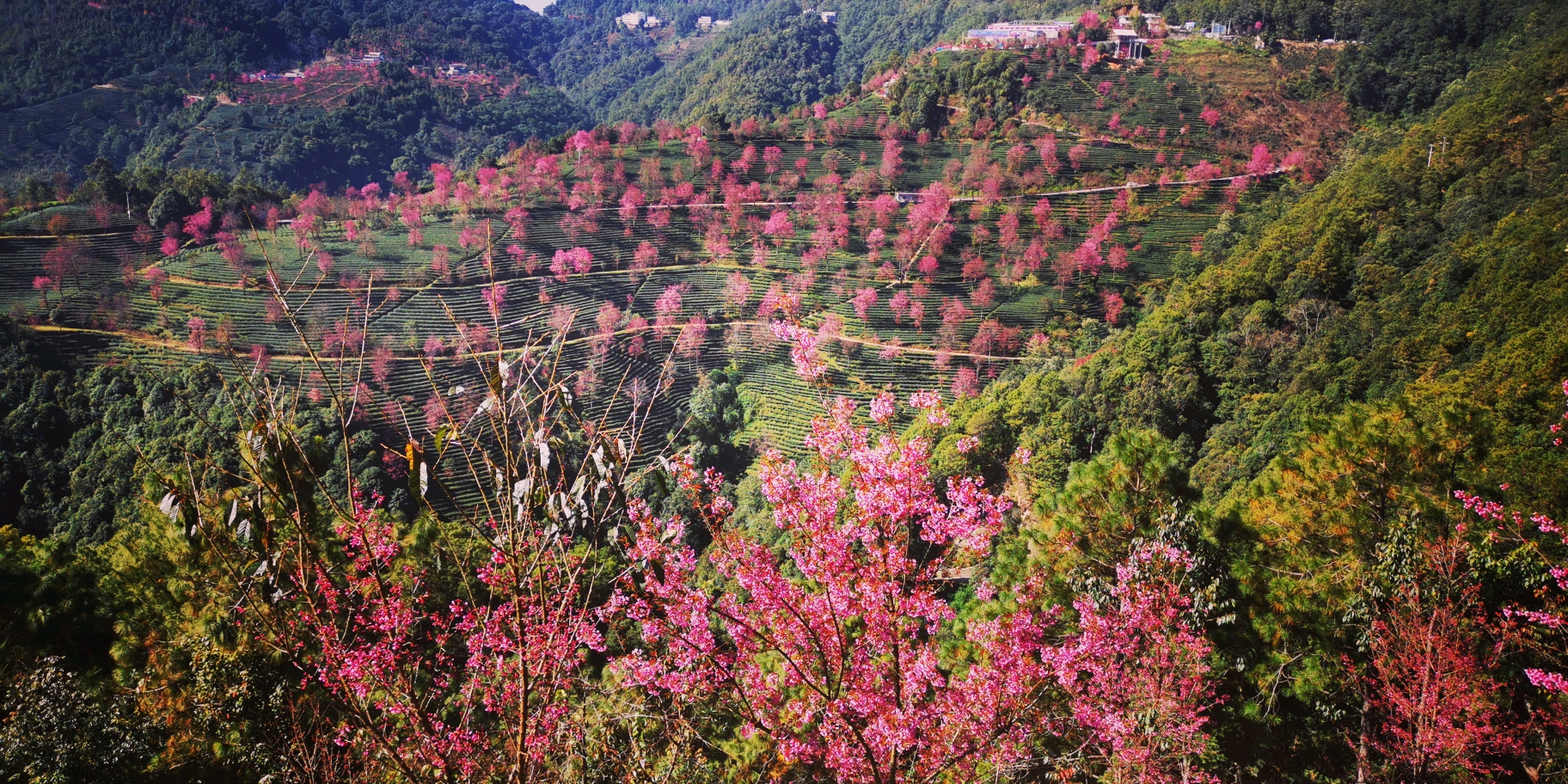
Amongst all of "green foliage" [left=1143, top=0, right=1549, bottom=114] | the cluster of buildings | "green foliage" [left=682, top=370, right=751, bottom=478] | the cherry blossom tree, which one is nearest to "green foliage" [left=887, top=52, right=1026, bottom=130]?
the cluster of buildings

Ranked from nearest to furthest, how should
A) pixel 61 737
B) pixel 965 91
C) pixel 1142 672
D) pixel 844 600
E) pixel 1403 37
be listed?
pixel 844 600 < pixel 61 737 < pixel 1142 672 < pixel 1403 37 < pixel 965 91

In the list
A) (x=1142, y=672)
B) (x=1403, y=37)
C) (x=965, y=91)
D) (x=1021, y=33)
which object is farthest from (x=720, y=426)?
(x=1403, y=37)

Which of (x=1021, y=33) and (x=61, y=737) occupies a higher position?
(x=1021, y=33)

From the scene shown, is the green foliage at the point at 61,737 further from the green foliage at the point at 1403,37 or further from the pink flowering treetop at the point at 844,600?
the green foliage at the point at 1403,37

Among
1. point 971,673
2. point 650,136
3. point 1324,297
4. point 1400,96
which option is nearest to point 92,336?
point 650,136

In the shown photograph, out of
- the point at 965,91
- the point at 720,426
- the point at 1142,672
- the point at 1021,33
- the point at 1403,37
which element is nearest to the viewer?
the point at 1142,672

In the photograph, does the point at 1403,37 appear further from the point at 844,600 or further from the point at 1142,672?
the point at 844,600

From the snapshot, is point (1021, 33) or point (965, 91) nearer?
point (965, 91)

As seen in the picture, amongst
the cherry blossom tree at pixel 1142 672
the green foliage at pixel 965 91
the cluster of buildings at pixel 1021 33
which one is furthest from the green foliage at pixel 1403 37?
the cherry blossom tree at pixel 1142 672

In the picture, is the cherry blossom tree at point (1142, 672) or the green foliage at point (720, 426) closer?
the cherry blossom tree at point (1142, 672)

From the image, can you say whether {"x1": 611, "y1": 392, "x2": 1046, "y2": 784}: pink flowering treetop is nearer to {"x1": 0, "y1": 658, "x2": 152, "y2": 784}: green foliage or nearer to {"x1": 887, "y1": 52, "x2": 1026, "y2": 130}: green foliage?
{"x1": 0, "y1": 658, "x2": 152, "y2": 784}: green foliage

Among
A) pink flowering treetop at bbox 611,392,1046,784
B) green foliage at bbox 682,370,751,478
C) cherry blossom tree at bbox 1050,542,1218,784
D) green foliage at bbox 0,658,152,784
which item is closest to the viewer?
pink flowering treetop at bbox 611,392,1046,784

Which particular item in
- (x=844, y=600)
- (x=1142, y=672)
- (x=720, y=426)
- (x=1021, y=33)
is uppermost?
(x=1021, y=33)

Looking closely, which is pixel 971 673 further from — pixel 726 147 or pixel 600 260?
pixel 726 147
